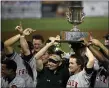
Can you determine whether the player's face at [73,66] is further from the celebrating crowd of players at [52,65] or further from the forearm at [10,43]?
the forearm at [10,43]

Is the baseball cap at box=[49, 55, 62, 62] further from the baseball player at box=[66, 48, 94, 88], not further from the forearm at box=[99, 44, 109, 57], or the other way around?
the forearm at box=[99, 44, 109, 57]

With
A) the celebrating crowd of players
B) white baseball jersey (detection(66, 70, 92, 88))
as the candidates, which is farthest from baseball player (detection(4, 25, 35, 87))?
white baseball jersey (detection(66, 70, 92, 88))

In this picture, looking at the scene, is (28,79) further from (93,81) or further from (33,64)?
(93,81)

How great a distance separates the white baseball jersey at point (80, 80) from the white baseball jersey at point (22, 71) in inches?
20.4

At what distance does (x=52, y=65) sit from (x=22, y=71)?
0.40 m

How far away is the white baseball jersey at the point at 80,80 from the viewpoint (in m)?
4.30

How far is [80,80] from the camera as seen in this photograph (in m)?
4.32

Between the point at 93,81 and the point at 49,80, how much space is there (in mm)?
446

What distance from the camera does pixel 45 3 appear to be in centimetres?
1402

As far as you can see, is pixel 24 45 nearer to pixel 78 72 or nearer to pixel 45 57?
pixel 45 57

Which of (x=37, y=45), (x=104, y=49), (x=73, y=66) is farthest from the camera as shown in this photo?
(x=37, y=45)

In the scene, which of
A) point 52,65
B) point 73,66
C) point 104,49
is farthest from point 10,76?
point 104,49

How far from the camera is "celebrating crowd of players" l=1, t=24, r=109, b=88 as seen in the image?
14.2 feet

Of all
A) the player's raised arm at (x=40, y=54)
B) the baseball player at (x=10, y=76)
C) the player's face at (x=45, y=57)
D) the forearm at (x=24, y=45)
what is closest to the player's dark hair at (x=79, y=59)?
the player's raised arm at (x=40, y=54)
